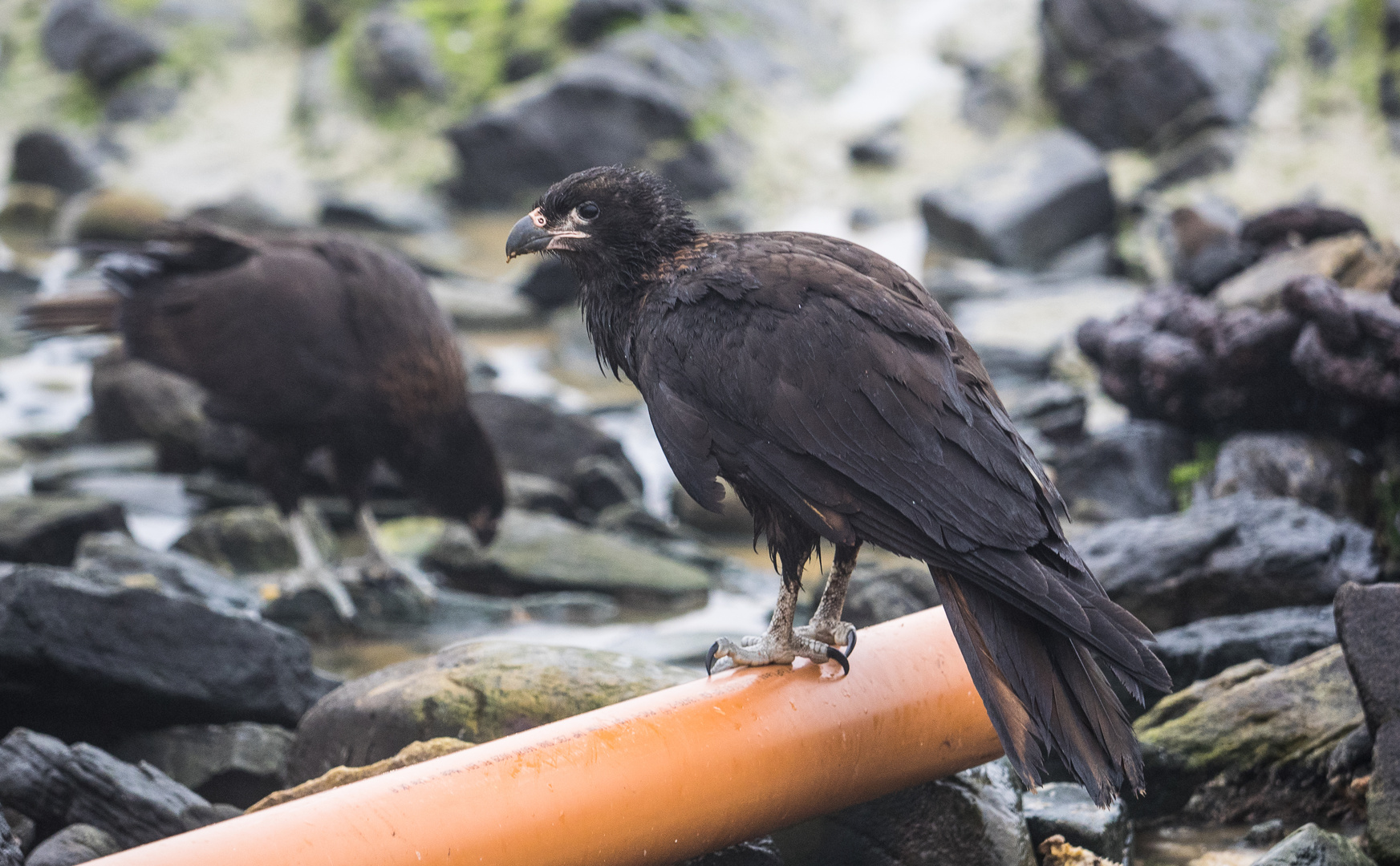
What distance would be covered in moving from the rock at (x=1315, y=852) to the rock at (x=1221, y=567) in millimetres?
1683

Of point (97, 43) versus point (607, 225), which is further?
point (97, 43)

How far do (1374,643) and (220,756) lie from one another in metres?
3.32

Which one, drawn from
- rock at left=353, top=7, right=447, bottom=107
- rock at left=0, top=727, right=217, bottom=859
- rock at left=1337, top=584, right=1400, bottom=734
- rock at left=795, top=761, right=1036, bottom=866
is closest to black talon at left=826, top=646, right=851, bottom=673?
rock at left=795, top=761, right=1036, bottom=866

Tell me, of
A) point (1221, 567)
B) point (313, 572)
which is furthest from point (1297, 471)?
point (313, 572)

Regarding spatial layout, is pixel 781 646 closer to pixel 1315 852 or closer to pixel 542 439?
pixel 1315 852

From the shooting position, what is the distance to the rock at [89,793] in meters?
3.44

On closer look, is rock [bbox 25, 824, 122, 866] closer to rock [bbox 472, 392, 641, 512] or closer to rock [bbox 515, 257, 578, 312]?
rock [bbox 472, 392, 641, 512]

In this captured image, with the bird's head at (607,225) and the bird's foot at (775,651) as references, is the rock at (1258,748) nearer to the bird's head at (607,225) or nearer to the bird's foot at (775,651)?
the bird's foot at (775,651)

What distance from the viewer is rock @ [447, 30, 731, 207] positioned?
13258 mm

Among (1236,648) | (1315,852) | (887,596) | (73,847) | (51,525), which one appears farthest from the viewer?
(51,525)

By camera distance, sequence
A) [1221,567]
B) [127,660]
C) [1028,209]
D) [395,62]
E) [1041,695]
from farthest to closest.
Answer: [395,62]
[1028,209]
[1221,567]
[127,660]
[1041,695]

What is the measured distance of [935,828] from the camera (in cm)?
326

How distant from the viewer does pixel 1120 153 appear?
41.5ft

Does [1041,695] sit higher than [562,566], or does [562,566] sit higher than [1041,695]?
[1041,695]
